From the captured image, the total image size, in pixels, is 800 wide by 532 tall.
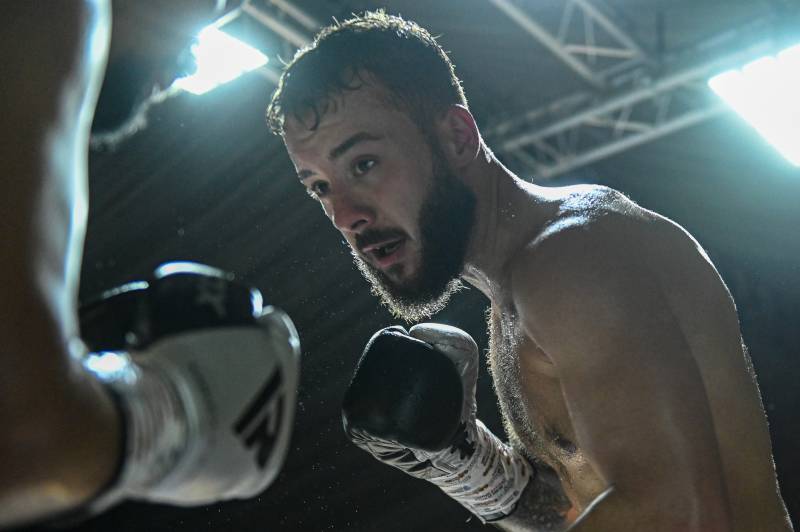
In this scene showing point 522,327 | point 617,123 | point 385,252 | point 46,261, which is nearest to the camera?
point 46,261

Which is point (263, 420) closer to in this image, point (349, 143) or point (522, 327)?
point (522, 327)

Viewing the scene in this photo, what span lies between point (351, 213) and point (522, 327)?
1.87 feet

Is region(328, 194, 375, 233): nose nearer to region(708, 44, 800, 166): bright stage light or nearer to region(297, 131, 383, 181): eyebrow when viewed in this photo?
region(297, 131, 383, 181): eyebrow

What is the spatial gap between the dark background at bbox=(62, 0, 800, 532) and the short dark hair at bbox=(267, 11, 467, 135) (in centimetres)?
192

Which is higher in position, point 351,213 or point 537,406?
point 537,406

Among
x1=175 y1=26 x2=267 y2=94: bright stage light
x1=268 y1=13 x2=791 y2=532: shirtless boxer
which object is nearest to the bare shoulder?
x1=268 y1=13 x2=791 y2=532: shirtless boxer

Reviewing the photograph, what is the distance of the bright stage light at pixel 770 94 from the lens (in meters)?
3.85

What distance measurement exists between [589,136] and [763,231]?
1395mm

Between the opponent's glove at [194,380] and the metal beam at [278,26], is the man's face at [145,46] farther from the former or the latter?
the metal beam at [278,26]

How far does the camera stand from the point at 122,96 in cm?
138

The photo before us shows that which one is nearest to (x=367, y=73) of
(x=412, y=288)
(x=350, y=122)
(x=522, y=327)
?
(x=350, y=122)

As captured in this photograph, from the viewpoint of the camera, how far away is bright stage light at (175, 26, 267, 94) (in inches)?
147

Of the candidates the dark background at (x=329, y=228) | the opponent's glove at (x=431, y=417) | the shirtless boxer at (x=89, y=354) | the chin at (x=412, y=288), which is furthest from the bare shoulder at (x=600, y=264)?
the dark background at (x=329, y=228)

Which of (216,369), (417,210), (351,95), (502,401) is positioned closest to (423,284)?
(417,210)
